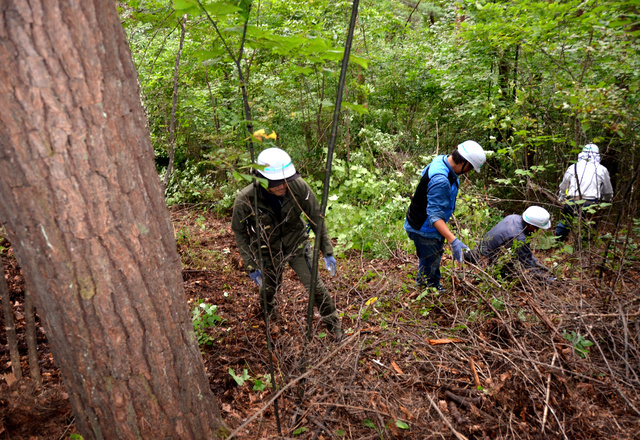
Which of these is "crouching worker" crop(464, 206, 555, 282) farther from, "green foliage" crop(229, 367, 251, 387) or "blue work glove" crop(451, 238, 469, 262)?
"green foliage" crop(229, 367, 251, 387)

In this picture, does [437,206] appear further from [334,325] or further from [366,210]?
[366,210]

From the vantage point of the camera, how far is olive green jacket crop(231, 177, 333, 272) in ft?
10.9

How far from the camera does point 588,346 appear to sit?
2566mm

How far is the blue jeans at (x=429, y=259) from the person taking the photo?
4191 mm

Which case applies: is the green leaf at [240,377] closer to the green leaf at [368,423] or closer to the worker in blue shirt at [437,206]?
the green leaf at [368,423]

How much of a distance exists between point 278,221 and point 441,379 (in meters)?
1.89

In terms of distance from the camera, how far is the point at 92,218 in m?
1.35

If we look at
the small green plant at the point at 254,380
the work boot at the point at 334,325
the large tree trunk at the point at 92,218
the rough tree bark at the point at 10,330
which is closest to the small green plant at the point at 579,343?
the work boot at the point at 334,325

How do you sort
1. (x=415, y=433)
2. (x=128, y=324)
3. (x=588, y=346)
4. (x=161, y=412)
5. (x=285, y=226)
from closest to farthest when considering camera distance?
(x=128, y=324), (x=161, y=412), (x=415, y=433), (x=588, y=346), (x=285, y=226)

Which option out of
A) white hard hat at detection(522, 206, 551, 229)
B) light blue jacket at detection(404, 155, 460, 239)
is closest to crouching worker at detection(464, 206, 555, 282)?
white hard hat at detection(522, 206, 551, 229)

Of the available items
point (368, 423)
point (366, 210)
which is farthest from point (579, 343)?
point (366, 210)

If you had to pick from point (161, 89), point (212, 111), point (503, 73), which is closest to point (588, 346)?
point (503, 73)

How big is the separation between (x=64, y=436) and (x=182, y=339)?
3.45 feet

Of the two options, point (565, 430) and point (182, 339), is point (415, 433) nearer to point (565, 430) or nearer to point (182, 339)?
point (565, 430)
